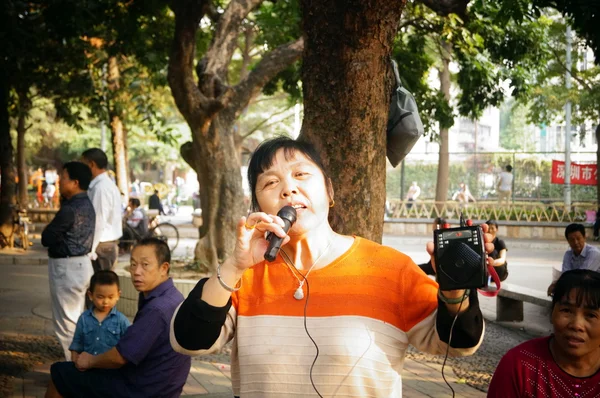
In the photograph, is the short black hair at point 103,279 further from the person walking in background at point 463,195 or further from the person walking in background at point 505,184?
the person walking in background at point 463,195

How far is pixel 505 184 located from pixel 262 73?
17.0m

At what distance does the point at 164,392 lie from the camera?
446 centimetres

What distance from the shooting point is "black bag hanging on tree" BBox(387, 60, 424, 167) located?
4441mm

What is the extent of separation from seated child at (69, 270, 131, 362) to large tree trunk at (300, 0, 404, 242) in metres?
1.74

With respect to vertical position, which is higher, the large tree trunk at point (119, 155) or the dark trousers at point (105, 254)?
the large tree trunk at point (119, 155)

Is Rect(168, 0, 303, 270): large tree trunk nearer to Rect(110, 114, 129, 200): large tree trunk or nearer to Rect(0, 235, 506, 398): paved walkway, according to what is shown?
Rect(0, 235, 506, 398): paved walkway

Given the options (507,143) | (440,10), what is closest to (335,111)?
(440,10)

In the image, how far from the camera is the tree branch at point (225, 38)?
12.1m

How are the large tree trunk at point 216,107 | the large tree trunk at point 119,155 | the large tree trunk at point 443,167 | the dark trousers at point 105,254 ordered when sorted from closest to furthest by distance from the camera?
the dark trousers at point 105,254, the large tree trunk at point 216,107, the large tree trunk at point 119,155, the large tree trunk at point 443,167

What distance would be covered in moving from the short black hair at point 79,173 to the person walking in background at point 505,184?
2209 cm

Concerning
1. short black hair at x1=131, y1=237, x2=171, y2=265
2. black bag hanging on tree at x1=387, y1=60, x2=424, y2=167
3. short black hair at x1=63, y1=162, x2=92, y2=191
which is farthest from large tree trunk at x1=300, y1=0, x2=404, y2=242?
short black hair at x1=63, y1=162, x2=92, y2=191

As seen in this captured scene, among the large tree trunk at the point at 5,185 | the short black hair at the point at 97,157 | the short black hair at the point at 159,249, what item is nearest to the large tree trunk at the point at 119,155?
the large tree trunk at the point at 5,185

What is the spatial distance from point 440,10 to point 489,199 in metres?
20.1

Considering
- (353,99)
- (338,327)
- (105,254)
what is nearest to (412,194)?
(105,254)
